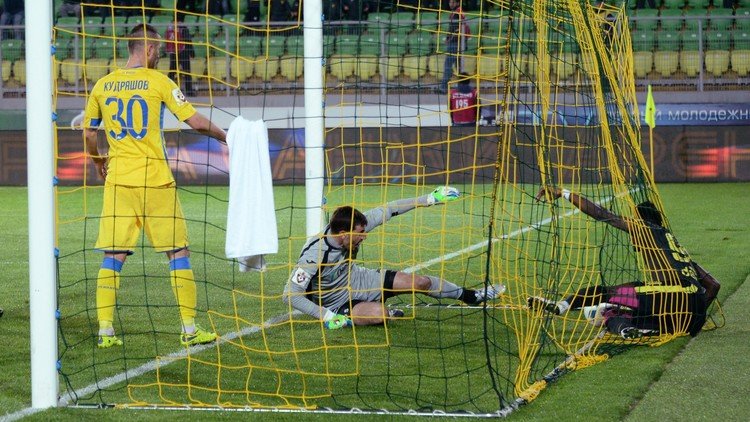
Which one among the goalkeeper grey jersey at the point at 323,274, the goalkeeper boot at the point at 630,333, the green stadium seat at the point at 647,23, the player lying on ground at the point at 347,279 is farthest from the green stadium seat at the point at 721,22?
the goalkeeper boot at the point at 630,333

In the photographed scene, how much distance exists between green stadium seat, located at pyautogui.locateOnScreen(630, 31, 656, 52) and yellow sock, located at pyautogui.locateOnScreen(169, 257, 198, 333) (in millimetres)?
15956

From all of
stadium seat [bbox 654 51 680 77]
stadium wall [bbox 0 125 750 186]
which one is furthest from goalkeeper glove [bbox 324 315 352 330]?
stadium seat [bbox 654 51 680 77]

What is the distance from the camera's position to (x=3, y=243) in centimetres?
1346

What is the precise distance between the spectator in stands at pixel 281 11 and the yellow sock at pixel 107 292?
1601 cm

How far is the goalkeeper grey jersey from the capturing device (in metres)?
7.72

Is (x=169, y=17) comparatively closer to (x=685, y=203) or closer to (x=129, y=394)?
(x=685, y=203)

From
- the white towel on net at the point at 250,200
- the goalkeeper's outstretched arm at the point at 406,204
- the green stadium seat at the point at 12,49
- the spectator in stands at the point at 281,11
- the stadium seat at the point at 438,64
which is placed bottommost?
the goalkeeper's outstretched arm at the point at 406,204

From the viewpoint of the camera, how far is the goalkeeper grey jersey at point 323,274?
7723 millimetres

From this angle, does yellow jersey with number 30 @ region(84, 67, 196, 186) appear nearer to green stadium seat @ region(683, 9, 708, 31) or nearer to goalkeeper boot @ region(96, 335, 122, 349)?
goalkeeper boot @ region(96, 335, 122, 349)

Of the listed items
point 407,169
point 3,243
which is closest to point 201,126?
point 3,243

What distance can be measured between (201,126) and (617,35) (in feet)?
12.3

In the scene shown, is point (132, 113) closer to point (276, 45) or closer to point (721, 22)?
point (276, 45)

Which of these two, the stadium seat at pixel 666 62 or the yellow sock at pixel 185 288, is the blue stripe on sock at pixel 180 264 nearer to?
the yellow sock at pixel 185 288

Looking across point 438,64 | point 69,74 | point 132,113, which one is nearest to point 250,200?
point 132,113
